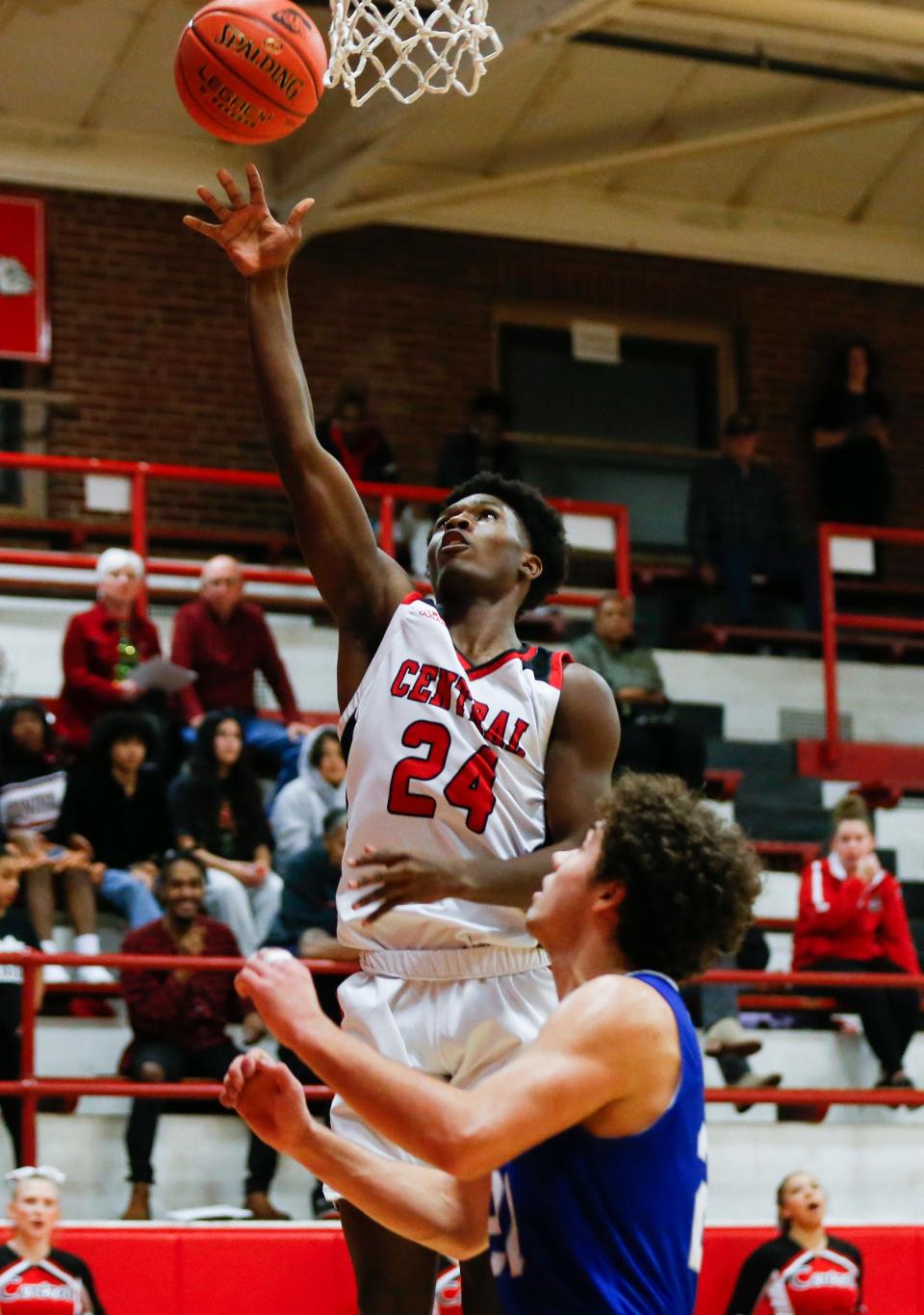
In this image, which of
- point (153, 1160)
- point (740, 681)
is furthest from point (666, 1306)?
point (740, 681)

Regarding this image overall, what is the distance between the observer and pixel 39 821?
9.32m

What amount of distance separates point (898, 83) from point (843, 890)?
18.5ft

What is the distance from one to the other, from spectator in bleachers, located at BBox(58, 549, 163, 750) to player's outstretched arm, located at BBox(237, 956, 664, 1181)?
7.26 meters

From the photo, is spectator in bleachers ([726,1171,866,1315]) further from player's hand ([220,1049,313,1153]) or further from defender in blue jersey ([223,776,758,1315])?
player's hand ([220,1049,313,1153])

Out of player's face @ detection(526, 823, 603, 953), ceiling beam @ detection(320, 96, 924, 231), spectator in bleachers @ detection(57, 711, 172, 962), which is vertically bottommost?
player's face @ detection(526, 823, 603, 953)

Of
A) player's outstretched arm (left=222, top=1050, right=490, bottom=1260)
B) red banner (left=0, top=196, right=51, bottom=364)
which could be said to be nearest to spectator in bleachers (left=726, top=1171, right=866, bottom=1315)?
player's outstretched arm (left=222, top=1050, right=490, bottom=1260)

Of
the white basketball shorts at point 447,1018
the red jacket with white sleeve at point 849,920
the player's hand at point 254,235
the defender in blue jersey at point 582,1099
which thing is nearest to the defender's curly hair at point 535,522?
the player's hand at point 254,235

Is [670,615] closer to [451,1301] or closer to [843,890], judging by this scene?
[843,890]

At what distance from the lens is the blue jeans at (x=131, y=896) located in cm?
898

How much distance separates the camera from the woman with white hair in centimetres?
690

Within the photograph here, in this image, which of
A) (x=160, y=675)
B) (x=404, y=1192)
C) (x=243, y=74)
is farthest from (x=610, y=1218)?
(x=160, y=675)

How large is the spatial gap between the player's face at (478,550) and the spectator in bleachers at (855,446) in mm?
9948

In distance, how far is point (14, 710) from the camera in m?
9.50

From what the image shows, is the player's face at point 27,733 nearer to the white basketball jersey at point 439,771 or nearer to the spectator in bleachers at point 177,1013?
the spectator in bleachers at point 177,1013
